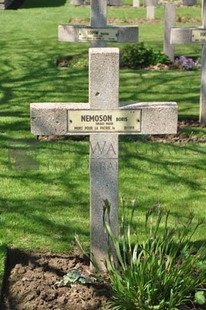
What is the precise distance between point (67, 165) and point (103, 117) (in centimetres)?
268

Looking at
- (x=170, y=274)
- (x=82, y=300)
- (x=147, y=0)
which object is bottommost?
(x=82, y=300)

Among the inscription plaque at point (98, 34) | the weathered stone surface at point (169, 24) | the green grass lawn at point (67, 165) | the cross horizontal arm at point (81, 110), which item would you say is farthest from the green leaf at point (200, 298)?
the weathered stone surface at point (169, 24)

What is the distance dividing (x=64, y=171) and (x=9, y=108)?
241 cm

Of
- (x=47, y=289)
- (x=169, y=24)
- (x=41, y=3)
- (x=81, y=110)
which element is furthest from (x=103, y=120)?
(x=41, y=3)

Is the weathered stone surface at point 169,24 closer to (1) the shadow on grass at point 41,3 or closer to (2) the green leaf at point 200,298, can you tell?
(2) the green leaf at point 200,298

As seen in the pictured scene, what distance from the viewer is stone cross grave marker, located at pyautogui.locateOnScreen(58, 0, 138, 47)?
306 inches

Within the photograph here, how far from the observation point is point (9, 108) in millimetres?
8633

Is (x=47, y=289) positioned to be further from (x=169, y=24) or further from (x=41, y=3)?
(x=41, y=3)

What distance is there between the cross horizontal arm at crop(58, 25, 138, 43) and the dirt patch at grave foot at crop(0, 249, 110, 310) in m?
3.93

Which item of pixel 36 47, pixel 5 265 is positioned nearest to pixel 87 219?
pixel 5 265

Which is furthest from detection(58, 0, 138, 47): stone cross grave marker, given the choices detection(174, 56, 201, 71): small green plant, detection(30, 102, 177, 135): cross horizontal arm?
detection(30, 102, 177, 135): cross horizontal arm

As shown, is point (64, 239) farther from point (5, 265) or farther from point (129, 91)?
point (129, 91)

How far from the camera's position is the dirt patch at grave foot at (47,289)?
4.05 m

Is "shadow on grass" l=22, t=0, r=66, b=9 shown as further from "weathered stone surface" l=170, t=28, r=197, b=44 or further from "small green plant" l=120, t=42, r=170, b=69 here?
"weathered stone surface" l=170, t=28, r=197, b=44
